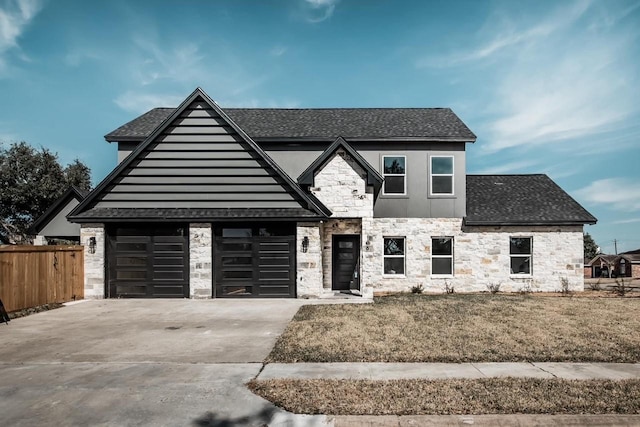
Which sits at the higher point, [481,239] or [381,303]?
[481,239]

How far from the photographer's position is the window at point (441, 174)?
18.0 metres

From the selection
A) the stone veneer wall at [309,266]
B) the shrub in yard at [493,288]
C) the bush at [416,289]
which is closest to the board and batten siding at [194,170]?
the stone veneer wall at [309,266]

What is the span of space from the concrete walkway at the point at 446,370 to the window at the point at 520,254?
448 inches

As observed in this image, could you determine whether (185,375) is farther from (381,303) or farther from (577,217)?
(577,217)

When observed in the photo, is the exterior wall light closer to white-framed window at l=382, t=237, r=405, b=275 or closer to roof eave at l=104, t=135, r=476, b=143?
roof eave at l=104, t=135, r=476, b=143

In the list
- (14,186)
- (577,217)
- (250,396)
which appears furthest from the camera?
(14,186)

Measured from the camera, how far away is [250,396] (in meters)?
5.37

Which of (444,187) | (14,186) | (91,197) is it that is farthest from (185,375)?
(14,186)

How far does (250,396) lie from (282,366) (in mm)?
1315

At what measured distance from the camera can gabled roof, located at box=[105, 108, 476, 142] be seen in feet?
59.3

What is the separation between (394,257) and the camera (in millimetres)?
17734

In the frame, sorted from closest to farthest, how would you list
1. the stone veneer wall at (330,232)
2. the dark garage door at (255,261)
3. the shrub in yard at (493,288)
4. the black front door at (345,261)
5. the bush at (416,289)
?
the dark garage door at (255,261) → the stone veneer wall at (330,232) → the black front door at (345,261) → the bush at (416,289) → the shrub in yard at (493,288)

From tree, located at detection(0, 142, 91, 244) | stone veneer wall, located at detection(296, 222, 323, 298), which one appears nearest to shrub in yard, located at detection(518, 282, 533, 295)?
stone veneer wall, located at detection(296, 222, 323, 298)

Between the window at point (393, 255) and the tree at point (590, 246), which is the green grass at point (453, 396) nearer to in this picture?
the window at point (393, 255)
